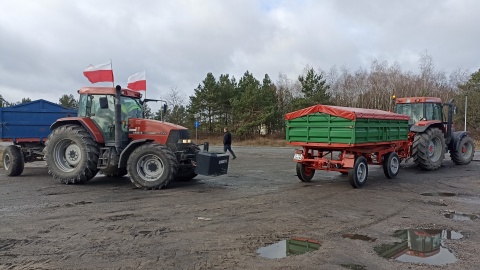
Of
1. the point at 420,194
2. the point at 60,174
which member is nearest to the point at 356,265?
the point at 420,194

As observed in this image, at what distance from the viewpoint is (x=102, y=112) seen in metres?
10.4

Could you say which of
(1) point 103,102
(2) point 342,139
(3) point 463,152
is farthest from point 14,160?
(3) point 463,152

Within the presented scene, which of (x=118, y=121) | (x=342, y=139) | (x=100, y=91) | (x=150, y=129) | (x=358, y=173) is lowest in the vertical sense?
(x=358, y=173)

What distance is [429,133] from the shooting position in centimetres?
1335

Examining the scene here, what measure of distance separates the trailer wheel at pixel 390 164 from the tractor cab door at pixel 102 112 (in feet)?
26.3

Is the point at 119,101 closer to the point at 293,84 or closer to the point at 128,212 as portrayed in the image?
the point at 128,212

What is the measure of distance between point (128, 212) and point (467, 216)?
635 centimetres

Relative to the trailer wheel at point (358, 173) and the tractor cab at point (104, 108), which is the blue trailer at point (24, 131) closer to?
the tractor cab at point (104, 108)

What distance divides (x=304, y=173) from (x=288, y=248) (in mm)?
6092

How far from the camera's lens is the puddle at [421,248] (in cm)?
471

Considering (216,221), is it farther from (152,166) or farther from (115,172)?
(115,172)

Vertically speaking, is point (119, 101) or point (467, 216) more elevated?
point (119, 101)

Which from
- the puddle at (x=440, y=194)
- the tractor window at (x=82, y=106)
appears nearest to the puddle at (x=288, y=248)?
the puddle at (x=440, y=194)

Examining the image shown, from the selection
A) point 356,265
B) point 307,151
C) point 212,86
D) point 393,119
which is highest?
point 212,86
